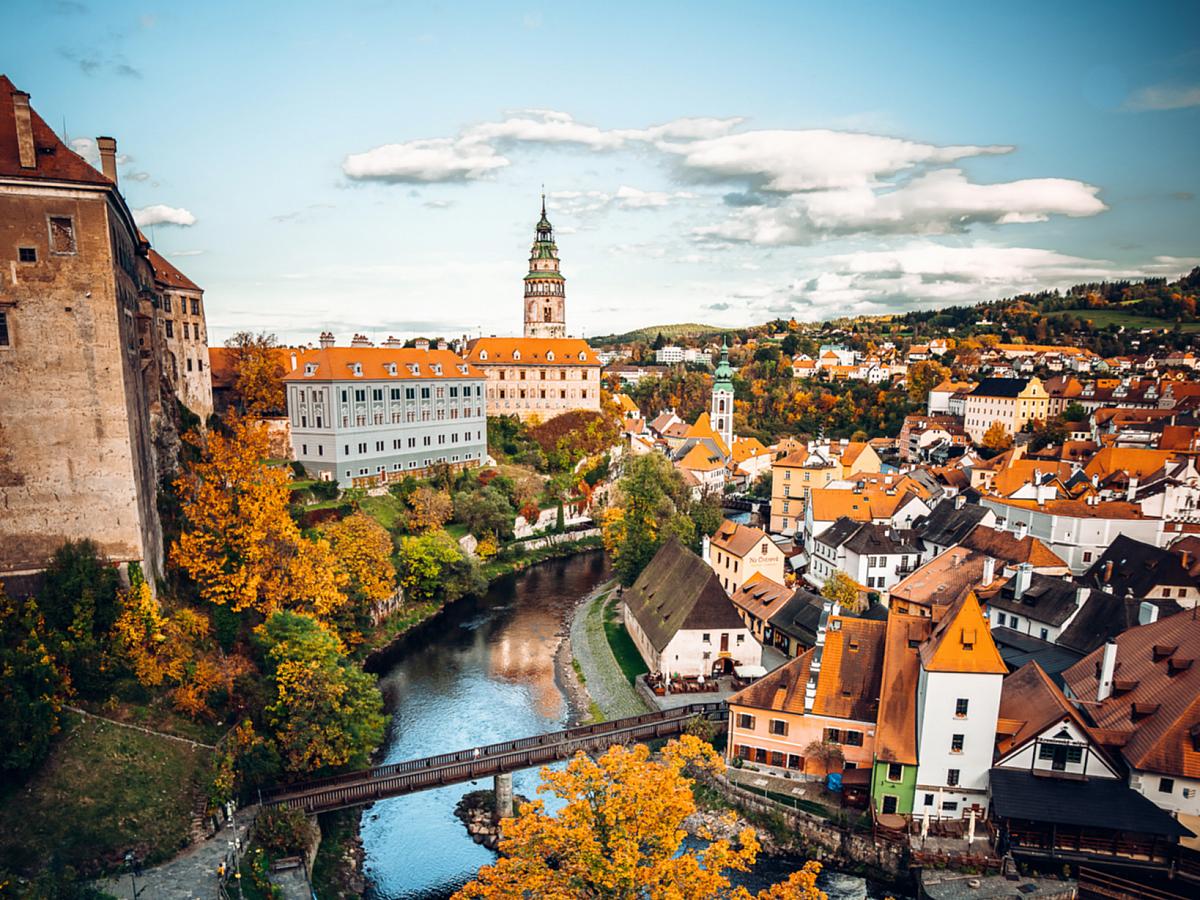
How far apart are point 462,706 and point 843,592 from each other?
20393 mm

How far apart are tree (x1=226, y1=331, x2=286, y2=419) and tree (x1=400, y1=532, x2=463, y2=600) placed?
18.0 m

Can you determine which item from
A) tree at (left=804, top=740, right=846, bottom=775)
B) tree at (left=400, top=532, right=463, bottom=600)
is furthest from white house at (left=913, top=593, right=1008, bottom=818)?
tree at (left=400, top=532, right=463, bottom=600)

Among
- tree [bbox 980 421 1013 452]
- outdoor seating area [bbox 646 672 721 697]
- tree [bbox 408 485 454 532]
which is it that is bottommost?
outdoor seating area [bbox 646 672 721 697]

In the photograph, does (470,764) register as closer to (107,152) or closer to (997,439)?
(107,152)

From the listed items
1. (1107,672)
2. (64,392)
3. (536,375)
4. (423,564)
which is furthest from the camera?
(536,375)

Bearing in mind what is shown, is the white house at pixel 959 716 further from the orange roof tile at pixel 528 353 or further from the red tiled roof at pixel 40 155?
the orange roof tile at pixel 528 353

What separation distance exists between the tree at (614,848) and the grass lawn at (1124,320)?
486 feet

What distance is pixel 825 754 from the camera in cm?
2505

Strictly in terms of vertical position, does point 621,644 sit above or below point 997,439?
below

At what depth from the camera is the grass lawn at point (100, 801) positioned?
61.7 ft

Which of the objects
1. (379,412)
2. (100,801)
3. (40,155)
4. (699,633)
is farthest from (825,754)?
(379,412)

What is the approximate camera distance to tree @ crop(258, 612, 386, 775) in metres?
23.6

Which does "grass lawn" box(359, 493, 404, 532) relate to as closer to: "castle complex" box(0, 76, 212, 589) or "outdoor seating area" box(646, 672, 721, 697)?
"castle complex" box(0, 76, 212, 589)

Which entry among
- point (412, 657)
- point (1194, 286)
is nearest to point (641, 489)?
point (412, 657)
